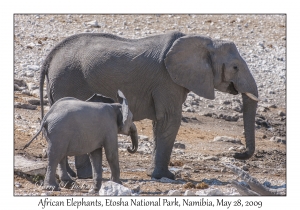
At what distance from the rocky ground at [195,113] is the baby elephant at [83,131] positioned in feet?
1.22

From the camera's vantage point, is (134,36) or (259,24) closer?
(134,36)

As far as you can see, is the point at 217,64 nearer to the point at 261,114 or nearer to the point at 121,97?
the point at 121,97

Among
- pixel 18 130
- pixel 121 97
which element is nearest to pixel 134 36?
pixel 18 130

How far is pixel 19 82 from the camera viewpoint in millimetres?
18688

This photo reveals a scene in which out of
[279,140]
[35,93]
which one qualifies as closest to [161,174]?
[279,140]

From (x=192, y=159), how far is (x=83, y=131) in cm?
441

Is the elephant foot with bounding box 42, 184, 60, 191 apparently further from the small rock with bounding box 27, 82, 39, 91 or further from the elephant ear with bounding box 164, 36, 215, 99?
the small rock with bounding box 27, 82, 39, 91

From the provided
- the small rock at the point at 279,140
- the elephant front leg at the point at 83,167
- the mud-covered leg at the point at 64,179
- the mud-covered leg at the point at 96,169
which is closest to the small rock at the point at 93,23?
the small rock at the point at 279,140

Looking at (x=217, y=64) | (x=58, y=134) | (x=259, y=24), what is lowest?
(x=58, y=134)

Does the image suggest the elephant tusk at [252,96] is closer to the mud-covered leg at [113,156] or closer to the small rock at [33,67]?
the mud-covered leg at [113,156]

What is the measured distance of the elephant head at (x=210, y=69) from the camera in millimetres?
13047

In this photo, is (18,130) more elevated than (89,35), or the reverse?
(89,35)

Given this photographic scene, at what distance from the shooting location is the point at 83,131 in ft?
35.3
